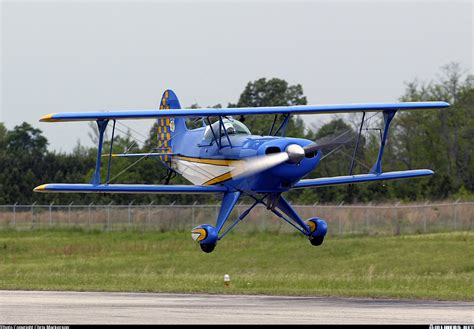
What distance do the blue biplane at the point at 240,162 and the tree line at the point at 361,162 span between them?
3048 centimetres

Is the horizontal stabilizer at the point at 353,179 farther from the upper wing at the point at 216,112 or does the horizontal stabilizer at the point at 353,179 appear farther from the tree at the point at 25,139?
the tree at the point at 25,139

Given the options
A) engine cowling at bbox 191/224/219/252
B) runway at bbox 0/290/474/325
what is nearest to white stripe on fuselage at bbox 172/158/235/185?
engine cowling at bbox 191/224/219/252

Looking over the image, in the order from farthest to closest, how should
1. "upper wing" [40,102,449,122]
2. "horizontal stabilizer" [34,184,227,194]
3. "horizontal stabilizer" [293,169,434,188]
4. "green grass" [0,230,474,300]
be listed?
"green grass" [0,230,474,300] < "horizontal stabilizer" [293,169,434,188] < "horizontal stabilizer" [34,184,227,194] < "upper wing" [40,102,449,122]

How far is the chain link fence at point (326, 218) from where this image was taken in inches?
2530

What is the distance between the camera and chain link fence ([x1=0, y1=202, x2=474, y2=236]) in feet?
211

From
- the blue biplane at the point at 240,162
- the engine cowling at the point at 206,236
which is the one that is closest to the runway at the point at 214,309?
the engine cowling at the point at 206,236

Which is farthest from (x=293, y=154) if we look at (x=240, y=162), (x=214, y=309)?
(x=214, y=309)

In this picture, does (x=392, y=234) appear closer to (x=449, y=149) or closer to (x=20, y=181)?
(x=449, y=149)

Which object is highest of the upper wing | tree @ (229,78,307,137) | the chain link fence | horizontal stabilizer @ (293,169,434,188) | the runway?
tree @ (229,78,307,137)

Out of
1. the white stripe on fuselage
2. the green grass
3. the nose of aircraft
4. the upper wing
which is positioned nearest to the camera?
the nose of aircraft

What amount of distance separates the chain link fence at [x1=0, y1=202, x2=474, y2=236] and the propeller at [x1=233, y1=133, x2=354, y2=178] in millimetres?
31309

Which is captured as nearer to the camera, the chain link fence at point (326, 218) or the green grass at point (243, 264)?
the green grass at point (243, 264)

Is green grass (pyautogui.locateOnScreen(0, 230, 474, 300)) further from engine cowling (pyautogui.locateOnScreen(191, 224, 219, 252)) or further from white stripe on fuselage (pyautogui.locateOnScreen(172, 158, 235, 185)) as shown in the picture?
engine cowling (pyautogui.locateOnScreen(191, 224, 219, 252))

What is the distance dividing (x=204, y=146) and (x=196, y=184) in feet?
4.32
